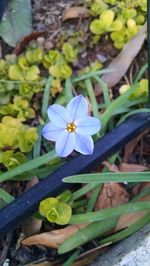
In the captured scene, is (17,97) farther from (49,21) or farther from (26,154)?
(49,21)

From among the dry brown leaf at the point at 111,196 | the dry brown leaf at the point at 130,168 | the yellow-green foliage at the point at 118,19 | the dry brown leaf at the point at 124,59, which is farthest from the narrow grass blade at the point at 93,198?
the yellow-green foliage at the point at 118,19

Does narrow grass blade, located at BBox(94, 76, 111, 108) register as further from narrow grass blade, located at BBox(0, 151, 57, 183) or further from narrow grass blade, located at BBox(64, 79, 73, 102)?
narrow grass blade, located at BBox(0, 151, 57, 183)

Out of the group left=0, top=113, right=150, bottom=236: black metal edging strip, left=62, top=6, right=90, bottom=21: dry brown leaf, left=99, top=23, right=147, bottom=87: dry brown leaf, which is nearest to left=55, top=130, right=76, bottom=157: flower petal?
left=0, top=113, right=150, bottom=236: black metal edging strip

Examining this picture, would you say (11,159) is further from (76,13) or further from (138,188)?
(76,13)

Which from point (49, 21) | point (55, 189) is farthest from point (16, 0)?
point (55, 189)

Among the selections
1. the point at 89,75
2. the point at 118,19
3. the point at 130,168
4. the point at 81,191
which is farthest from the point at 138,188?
the point at 118,19

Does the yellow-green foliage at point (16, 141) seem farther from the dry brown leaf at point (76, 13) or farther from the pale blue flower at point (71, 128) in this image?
the dry brown leaf at point (76, 13)
